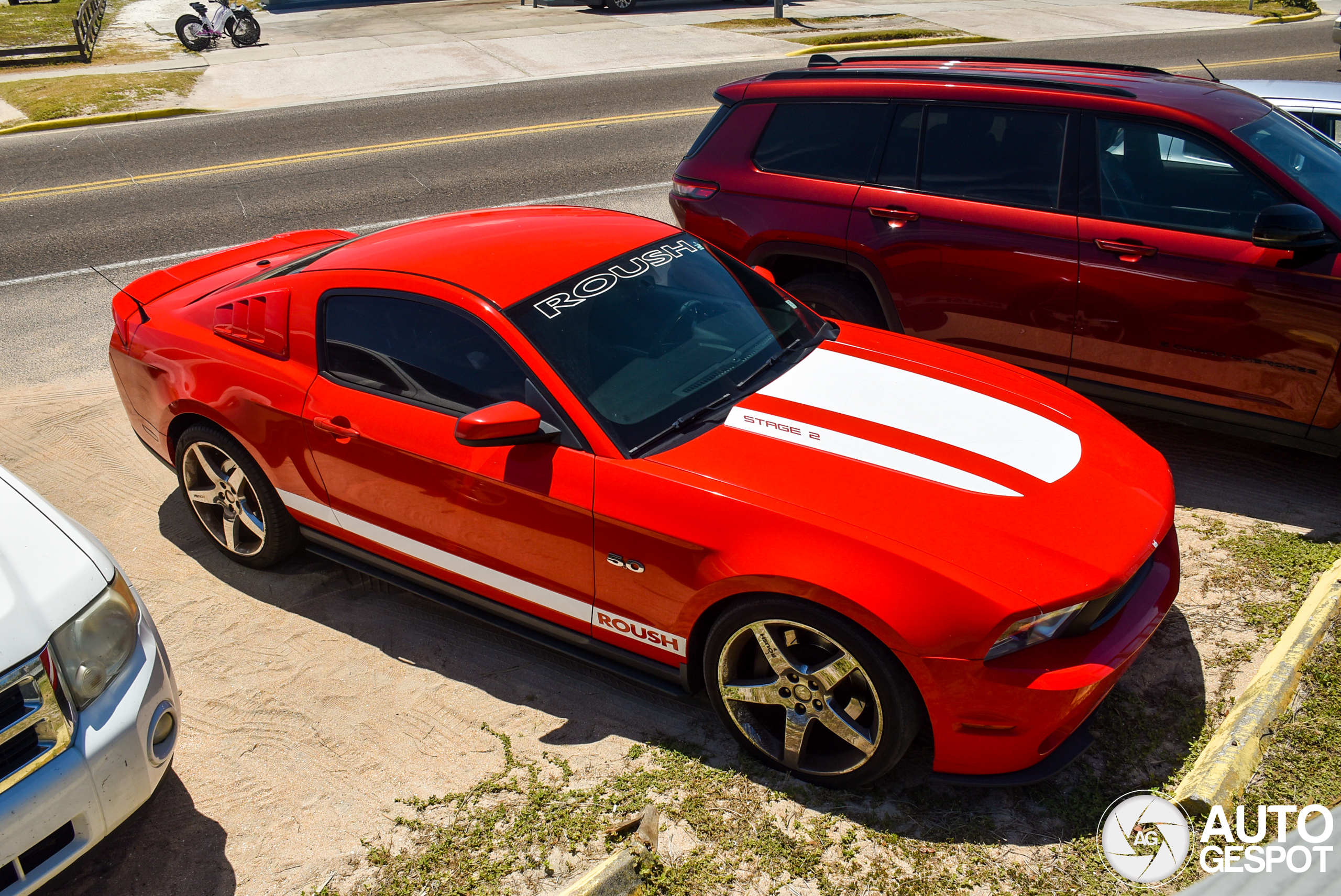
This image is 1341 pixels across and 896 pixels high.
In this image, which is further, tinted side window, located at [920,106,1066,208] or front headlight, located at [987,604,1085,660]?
tinted side window, located at [920,106,1066,208]

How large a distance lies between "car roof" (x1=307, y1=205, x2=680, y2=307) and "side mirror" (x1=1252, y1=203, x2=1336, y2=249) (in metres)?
2.69

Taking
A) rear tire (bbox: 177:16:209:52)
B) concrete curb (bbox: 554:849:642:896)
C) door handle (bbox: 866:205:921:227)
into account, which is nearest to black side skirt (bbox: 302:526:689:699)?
concrete curb (bbox: 554:849:642:896)

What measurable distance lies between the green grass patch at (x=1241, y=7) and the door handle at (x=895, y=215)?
23163mm

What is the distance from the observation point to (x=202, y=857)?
348 centimetres

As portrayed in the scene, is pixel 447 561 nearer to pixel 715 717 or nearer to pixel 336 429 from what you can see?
pixel 336 429

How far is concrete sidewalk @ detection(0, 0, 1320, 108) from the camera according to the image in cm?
1839

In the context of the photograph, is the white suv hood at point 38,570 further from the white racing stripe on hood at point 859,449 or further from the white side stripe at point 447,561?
the white racing stripe on hood at point 859,449

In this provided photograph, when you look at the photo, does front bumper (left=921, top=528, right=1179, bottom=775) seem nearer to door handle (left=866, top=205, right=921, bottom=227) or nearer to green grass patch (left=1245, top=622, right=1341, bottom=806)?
green grass patch (left=1245, top=622, right=1341, bottom=806)

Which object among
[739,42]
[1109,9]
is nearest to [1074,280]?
[739,42]

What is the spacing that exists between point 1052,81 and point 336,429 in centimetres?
415

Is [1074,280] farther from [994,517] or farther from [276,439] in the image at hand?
[276,439]

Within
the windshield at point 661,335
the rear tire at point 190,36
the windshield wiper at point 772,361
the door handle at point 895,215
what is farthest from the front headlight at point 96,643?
the rear tire at point 190,36

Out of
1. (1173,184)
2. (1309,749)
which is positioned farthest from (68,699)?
(1173,184)

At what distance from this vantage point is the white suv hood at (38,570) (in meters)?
2.92
